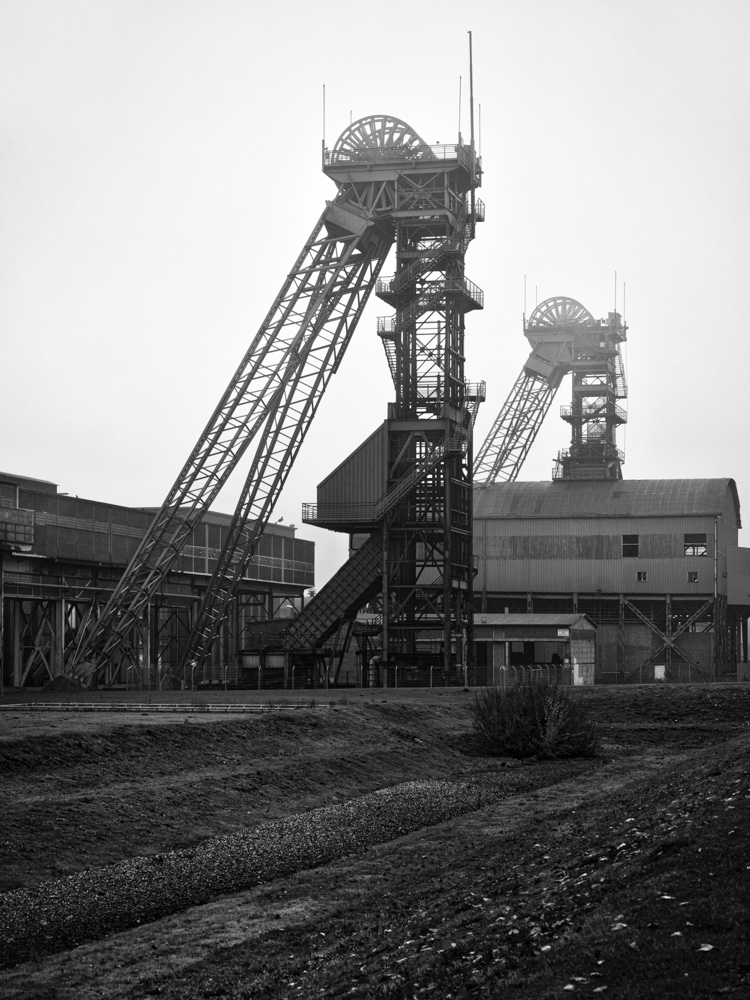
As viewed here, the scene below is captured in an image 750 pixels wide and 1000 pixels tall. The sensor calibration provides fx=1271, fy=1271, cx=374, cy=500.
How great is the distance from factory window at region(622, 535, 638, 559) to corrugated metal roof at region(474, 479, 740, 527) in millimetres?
1358

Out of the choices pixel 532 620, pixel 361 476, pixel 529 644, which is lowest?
pixel 529 644

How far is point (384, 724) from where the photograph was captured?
33.4 m

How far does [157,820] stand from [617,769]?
38.4ft

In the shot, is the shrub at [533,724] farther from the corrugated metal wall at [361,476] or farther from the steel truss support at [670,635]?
the steel truss support at [670,635]

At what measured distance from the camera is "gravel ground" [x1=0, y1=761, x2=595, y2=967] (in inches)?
607

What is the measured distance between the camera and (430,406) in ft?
194

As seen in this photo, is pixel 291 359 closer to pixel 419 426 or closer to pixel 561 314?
pixel 419 426

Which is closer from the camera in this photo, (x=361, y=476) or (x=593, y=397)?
(x=361, y=476)

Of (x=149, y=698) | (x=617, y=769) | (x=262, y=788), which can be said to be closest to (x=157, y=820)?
(x=262, y=788)

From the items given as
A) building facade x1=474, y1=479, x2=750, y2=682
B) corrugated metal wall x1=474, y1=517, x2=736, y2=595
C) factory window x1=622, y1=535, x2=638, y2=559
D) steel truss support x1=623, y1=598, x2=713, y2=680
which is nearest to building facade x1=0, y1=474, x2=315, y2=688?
corrugated metal wall x1=474, y1=517, x2=736, y2=595

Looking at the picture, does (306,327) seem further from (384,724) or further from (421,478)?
(384,724)

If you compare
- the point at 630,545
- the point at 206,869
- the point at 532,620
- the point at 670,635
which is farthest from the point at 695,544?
the point at 206,869

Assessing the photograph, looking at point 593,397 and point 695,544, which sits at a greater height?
point 593,397

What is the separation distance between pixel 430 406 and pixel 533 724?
2919 centimetres
